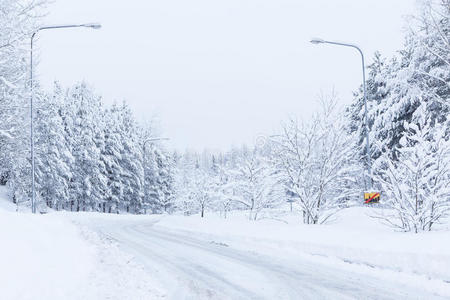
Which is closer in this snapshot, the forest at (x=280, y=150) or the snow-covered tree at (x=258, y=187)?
the forest at (x=280, y=150)

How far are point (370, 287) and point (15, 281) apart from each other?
5410mm

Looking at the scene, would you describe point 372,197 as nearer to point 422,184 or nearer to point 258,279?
point 422,184

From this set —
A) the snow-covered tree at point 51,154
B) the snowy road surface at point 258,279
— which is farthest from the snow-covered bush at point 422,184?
the snow-covered tree at point 51,154

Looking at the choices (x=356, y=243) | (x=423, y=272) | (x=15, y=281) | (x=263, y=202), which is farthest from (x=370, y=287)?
(x=263, y=202)

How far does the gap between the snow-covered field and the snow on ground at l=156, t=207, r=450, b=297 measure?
22 millimetres

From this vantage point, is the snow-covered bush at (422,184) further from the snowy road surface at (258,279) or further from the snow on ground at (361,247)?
the snowy road surface at (258,279)

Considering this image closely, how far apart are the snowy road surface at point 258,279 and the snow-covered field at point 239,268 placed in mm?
16

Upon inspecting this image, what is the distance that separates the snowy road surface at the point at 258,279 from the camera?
683 cm

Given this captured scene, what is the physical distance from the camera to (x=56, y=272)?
7.25 m

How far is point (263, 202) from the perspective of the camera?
23.4m

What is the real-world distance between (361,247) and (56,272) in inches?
266

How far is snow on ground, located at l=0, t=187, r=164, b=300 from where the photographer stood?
600cm

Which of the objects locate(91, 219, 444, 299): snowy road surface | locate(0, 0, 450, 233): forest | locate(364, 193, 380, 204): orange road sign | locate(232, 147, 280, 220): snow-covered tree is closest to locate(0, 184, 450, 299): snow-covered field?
locate(91, 219, 444, 299): snowy road surface

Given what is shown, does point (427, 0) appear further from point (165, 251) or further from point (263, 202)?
point (165, 251)
